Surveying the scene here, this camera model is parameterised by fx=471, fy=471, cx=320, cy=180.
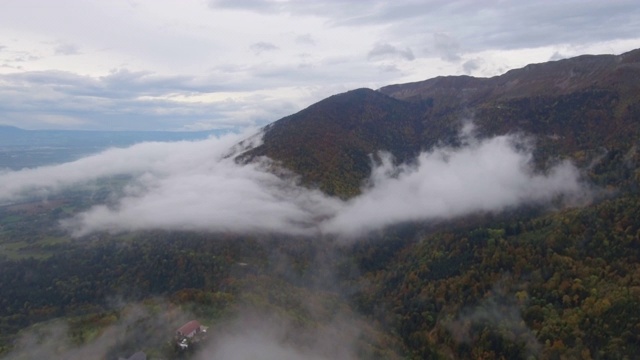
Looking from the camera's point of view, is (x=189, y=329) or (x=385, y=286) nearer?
(x=189, y=329)

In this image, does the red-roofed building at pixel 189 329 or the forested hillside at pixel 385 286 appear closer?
the red-roofed building at pixel 189 329

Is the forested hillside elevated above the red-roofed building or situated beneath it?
situated beneath

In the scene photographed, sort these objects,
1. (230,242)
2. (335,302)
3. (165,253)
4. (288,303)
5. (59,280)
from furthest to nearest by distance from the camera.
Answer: (230,242) < (165,253) < (59,280) < (335,302) < (288,303)

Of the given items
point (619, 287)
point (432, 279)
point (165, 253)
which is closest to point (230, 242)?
point (165, 253)

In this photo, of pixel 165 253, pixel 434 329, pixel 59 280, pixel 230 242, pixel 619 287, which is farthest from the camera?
pixel 230 242

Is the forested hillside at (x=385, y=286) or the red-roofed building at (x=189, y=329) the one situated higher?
the red-roofed building at (x=189, y=329)

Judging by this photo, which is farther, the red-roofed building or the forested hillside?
the forested hillside

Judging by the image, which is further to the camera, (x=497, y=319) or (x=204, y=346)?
(x=497, y=319)

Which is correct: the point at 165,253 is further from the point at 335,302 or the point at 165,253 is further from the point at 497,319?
the point at 497,319
